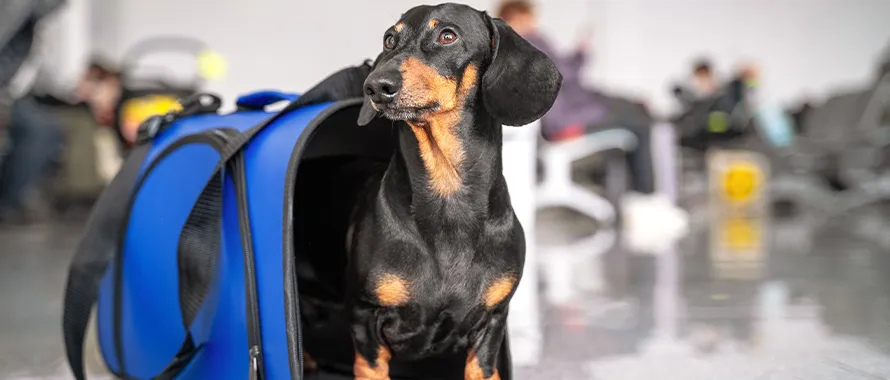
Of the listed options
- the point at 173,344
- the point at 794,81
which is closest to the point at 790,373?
the point at 173,344

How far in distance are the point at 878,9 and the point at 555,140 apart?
7481 mm

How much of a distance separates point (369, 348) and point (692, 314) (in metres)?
1.45

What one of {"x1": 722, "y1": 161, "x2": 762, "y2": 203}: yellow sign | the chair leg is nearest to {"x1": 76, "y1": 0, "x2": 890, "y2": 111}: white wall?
{"x1": 722, "y1": 161, "x2": 762, "y2": 203}: yellow sign

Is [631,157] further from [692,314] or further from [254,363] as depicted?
[254,363]

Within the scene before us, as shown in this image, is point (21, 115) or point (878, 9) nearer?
point (21, 115)

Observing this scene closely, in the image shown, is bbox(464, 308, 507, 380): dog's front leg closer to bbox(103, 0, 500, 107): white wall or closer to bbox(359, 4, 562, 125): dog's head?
bbox(359, 4, 562, 125): dog's head

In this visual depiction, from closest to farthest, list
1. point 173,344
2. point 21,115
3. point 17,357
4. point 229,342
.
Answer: point 229,342
point 173,344
point 17,357
point 21,115

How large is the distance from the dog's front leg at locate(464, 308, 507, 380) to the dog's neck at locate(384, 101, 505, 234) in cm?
17

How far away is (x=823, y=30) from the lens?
11.3 metres

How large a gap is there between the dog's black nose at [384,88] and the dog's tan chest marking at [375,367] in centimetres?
44

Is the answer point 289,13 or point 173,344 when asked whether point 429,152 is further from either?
point 289,13

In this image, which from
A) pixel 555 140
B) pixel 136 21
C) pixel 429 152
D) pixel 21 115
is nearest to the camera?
pixel 429 152

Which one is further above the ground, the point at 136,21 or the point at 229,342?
the point at 136,21

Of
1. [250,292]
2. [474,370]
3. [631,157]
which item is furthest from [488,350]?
[631,157]
